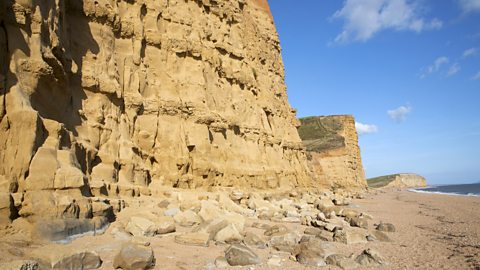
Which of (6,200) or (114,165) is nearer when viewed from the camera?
(6,200)

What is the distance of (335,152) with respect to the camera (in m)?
45.0

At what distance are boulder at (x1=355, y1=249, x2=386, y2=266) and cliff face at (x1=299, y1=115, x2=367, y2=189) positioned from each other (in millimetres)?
34238

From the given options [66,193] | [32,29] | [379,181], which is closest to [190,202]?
[66,193]

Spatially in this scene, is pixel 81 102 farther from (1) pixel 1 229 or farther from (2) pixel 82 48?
(1) pixel 1 229

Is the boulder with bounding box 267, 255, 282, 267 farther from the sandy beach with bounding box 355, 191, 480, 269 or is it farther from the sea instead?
the sea

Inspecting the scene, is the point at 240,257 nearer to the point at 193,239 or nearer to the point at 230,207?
the point at 193,239

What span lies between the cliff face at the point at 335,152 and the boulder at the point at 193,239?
34.4 metres

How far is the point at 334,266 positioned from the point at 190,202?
6058 mm

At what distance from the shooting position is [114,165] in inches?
440

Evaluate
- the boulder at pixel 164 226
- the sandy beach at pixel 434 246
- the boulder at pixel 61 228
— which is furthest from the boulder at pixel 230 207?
the boulder at pixel 61 228

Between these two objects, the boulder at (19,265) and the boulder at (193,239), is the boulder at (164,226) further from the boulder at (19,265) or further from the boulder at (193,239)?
the boulder at (19,265)

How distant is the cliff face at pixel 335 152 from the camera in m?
43.7

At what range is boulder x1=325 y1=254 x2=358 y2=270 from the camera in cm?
638

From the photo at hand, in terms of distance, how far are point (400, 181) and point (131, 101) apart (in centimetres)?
10202
